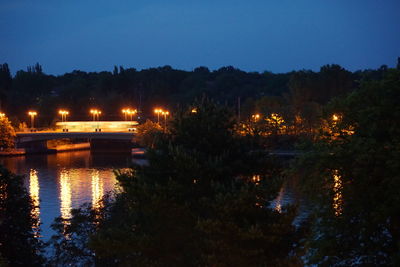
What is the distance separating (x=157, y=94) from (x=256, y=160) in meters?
83.1

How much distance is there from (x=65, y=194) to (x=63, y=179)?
308 inches

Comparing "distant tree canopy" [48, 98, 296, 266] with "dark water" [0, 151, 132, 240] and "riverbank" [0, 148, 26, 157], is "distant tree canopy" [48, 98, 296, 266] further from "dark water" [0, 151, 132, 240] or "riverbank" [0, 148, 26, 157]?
"riverbank" [0, 148, 26, 157]

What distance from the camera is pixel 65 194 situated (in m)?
35.8

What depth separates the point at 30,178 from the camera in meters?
44.1

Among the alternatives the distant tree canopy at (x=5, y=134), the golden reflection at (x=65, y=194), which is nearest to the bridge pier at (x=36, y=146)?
the distant tree canopy at (x=5, y=134)

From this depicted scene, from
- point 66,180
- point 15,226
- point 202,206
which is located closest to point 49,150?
point 66,180

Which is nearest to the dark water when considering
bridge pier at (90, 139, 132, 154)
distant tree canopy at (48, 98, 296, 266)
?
bridge pier at (90, 139, 132, 154)

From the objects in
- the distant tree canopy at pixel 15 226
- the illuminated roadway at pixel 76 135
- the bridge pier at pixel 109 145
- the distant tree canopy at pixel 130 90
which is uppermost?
the distant tree canopy at pixel 130 90

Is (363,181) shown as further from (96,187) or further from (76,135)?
(76,135)

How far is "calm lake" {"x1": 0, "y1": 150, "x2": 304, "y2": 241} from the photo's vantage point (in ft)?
100.0

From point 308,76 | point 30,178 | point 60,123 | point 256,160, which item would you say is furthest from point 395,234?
point 60,123

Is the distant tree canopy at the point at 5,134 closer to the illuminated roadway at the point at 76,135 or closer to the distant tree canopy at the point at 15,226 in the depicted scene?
the illuminated roadway at the point at 76,135

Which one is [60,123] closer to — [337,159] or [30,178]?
[30,178]

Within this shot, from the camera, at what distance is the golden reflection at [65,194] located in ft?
96.0
